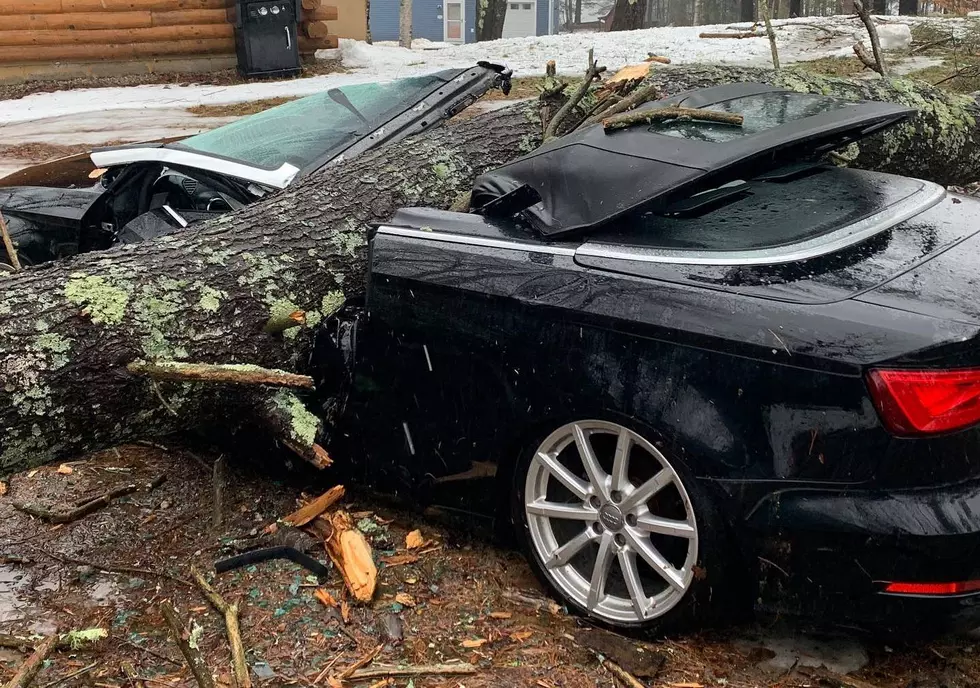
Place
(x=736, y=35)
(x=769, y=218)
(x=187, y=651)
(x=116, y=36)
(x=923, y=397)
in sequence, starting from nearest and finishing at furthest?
(x=923, y=397), (x=187, y=651), (x=769, y=218), (x=116, y=36), (x=736, y=35)

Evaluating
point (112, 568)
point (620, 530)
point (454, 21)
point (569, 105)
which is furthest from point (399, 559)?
point (454, 21)

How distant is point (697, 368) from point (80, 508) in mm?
2555

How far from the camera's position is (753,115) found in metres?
3.29

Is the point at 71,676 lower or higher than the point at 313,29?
lower

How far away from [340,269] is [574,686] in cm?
197

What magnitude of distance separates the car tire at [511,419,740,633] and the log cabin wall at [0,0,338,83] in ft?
53.2

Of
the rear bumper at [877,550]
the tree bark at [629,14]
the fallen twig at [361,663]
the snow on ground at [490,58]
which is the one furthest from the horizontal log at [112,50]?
the rear bumper at [877,550]

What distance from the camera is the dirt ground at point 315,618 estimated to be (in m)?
2.57

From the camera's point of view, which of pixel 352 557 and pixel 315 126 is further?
pixel 315 126

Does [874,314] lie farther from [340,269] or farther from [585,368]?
[340,269]

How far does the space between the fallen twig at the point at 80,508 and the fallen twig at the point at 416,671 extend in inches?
62.5

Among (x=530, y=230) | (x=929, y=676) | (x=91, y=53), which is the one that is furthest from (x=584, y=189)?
(x=91, y=53)

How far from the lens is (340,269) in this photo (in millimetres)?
3758

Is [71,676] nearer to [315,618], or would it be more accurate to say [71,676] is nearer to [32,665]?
[32,665]
